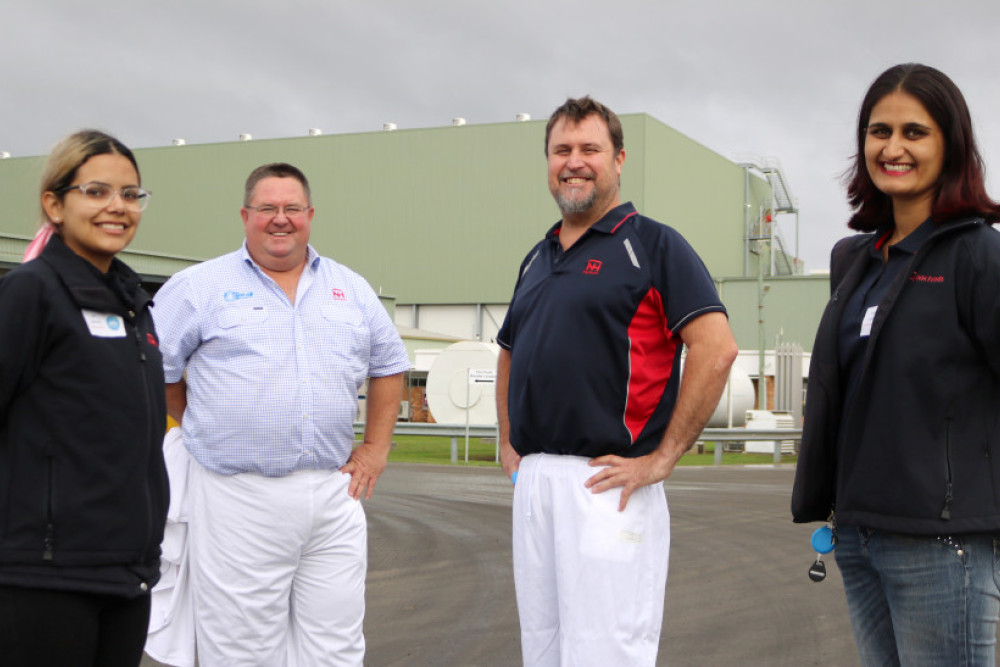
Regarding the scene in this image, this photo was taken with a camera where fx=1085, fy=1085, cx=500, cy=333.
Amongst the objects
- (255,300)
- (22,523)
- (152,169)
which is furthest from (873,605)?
(152,169)

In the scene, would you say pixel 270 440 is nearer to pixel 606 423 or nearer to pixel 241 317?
pixel 241 317

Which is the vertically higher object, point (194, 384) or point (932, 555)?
point (194, 384)

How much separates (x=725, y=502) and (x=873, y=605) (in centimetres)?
1209

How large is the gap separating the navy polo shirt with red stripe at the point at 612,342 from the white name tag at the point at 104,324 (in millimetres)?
1447

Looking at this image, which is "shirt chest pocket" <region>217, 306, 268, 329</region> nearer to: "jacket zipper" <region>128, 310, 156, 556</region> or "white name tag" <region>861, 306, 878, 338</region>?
"jacket zipper" <region>128, 310, 156, 556</region>

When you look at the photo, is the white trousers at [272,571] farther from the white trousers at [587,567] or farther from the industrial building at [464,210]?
the industrial building at [464,210]

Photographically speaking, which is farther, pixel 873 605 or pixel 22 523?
pixel 873 605

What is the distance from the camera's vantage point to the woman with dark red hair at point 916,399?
9.39ft

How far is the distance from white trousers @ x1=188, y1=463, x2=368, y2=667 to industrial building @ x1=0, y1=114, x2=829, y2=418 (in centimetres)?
4750

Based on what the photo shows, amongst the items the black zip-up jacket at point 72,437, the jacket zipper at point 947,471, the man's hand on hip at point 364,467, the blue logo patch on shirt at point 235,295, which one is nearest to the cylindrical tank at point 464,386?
the man's hand on hip at point 364,467

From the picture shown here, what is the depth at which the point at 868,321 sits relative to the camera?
10.1 feet

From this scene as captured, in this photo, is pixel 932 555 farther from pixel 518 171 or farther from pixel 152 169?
pixel 152 169

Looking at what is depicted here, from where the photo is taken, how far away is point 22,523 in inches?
110

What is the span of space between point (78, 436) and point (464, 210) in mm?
56952
